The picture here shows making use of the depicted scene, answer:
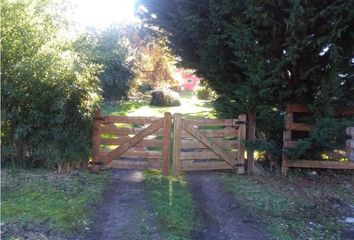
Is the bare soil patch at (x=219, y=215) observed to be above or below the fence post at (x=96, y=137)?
below

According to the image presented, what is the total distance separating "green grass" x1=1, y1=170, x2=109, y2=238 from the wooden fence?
3752mm

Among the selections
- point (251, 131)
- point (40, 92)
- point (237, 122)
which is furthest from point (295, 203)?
point (40, 92)

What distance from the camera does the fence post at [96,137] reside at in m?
8.27

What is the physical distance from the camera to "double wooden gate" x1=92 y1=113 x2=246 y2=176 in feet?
27.1

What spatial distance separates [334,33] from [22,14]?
5.64 m

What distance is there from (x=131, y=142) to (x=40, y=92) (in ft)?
6.77

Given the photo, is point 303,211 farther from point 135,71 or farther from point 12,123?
point 135,71

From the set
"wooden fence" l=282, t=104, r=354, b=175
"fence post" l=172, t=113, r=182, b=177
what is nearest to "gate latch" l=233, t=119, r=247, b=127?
"wooden fence" l=282, t=104, r=354, b=175

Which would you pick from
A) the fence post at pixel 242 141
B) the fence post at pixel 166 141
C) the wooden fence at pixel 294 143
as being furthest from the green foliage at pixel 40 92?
the wooden fence at pixel 294 143

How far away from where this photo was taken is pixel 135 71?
26.3 metres

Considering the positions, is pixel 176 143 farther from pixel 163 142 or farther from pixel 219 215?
pixel 219 215

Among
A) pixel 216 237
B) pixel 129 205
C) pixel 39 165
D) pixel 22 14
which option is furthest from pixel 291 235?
pixel 22 14

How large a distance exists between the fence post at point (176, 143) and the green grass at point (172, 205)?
250 millimetres

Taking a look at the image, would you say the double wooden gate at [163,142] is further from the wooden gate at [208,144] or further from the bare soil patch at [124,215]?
the bare soil patch at [124,215]
